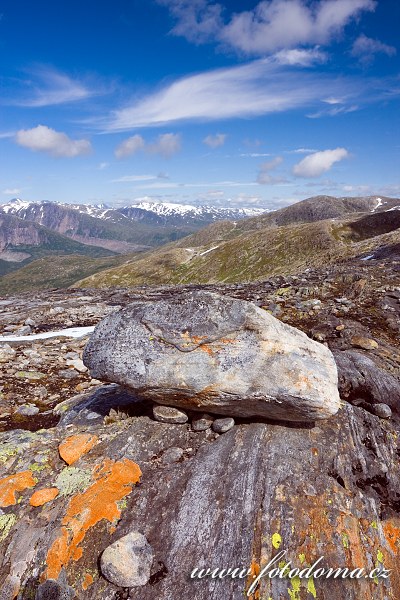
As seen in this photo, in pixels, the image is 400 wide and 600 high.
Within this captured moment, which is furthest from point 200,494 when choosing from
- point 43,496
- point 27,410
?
point 27,410

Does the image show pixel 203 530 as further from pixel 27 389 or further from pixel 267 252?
pixel 267 252

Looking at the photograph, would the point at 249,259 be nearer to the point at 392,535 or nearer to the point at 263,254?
the point at 263,254

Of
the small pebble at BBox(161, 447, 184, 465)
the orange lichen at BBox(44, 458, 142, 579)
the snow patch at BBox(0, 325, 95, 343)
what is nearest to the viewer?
the orange lichen at BBox(44, 458, 142, 579)

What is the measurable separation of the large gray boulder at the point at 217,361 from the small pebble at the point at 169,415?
243 mm

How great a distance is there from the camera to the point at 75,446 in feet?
31.6

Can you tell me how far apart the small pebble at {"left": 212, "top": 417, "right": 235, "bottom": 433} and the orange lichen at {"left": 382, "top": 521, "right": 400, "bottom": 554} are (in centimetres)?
443

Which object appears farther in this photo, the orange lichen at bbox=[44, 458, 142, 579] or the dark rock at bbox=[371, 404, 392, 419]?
the dark rock at bbox=[371, 404, 392, 419]

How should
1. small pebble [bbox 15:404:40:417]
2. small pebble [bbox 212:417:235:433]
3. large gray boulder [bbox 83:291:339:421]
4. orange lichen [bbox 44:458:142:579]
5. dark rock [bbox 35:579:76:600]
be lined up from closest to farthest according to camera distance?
dark rock [bbox 35:579:76:600] < orange lichen [bbox 44:458:142:579] < large gray boulder [bbox 83:291:339:421] < small pebble [bbox 212:417:235:433] < small pebble [bbox 15:404:40:417]

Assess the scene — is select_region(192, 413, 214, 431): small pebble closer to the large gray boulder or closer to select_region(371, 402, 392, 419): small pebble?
the large gray boulder

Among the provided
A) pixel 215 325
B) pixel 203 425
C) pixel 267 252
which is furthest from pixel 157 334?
pixel 267 252

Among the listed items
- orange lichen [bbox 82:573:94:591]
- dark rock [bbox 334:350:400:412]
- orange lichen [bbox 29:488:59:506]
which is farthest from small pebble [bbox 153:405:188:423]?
dark rock [bbox 334:350:400:412]

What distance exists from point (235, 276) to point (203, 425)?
120198 mm

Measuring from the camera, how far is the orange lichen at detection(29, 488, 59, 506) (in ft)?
25.8

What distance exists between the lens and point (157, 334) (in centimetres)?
1042
